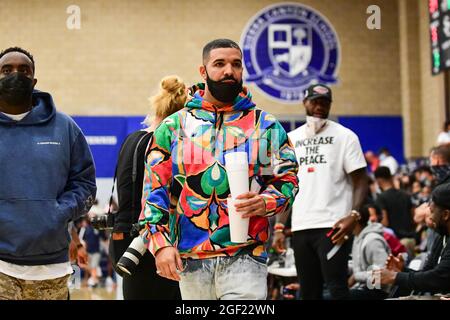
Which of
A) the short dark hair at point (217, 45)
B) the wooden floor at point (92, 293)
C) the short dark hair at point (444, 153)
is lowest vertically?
the wooden floor at point (92, 293)

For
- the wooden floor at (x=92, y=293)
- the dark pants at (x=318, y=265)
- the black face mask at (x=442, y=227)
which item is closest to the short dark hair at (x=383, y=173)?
the wooden floor at (x=92, y=293)

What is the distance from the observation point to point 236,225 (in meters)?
3.27

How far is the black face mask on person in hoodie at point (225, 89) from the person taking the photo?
11.4 ft

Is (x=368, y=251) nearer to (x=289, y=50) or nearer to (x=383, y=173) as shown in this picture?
(x=383, y=173)

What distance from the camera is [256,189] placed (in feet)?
11.5

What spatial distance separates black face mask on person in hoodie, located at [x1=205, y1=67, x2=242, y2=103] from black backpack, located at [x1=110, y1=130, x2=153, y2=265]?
1.23 m

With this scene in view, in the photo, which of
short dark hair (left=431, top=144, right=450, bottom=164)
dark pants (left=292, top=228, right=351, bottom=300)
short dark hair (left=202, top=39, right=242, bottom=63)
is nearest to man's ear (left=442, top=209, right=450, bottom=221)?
dark pants (left=292, top=228, right=351, bottom=300)

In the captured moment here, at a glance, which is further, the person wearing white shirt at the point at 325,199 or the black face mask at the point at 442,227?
the person wearing white shirt at the point at 325,199

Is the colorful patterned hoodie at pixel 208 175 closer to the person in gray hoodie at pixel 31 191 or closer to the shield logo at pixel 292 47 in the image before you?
the person in gray hoodie at pixel 31 191

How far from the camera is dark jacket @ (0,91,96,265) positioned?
12.6ft

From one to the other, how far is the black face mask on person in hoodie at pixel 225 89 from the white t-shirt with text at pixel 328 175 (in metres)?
2.52

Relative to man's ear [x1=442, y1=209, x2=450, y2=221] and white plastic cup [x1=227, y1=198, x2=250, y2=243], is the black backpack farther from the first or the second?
man's ear [x1=442, y1=209, x2=450, y2=221]

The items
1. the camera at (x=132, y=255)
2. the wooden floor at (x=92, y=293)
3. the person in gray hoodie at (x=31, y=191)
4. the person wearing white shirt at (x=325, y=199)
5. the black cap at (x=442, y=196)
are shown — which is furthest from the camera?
the wooden floor at (x=92, y=293)

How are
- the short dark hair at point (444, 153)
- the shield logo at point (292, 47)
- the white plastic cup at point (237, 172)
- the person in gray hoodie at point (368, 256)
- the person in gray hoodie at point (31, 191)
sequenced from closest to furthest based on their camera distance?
the white plastic cup at point (237, 172) → the person in gray hoodie at point (31, 191) → the person in gray hoodie at point (368, 256) → the short dark hair at point (444, 153) → the shield logo at point (292, 47)
